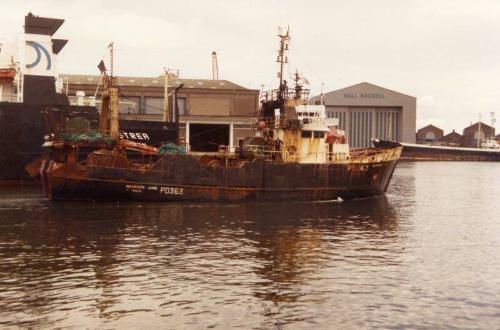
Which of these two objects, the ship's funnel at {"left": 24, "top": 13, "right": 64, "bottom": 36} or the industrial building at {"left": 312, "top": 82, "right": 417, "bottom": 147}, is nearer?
the ship's funnel at {"left": 24, "top": 13, "right": 64, "bottom": 36}

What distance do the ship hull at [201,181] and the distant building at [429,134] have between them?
5965 inches

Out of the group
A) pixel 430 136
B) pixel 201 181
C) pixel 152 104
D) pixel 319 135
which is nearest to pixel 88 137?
pixel 201 181

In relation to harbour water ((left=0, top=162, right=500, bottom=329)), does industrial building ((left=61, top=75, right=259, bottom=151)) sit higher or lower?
higher

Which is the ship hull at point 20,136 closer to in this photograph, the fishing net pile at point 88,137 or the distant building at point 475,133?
the fishing net pile at point 88,137

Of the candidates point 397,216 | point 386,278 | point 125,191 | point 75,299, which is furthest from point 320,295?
point 125,191

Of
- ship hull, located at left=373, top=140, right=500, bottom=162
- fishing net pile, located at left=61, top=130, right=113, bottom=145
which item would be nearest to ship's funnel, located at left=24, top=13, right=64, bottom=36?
fishing net pile, located at left=61, top=130, right=113, bottom=145

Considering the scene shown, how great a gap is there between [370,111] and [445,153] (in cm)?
2090

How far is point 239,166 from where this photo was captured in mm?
34812

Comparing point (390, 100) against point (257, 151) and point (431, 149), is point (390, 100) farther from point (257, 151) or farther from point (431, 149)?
point (257, 151)

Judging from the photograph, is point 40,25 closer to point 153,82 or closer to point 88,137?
point 88,137

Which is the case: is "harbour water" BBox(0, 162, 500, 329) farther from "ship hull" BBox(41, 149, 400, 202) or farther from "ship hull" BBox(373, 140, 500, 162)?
"ship hull" BBox(373, 140, 500, 162)

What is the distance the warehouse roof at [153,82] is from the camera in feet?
275

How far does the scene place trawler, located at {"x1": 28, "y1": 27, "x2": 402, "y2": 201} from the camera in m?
32.5

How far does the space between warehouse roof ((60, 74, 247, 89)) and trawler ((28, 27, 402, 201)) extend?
45.3 m
